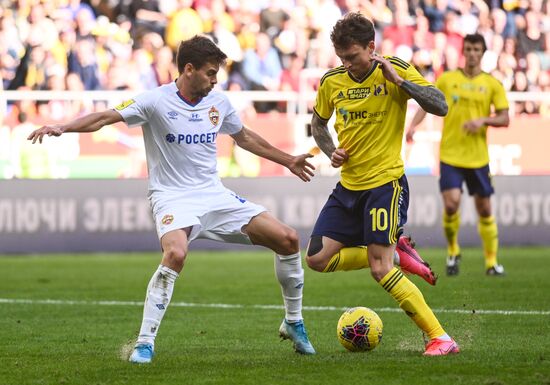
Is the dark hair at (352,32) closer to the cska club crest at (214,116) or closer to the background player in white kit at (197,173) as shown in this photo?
the background player in white kit at (197,173)

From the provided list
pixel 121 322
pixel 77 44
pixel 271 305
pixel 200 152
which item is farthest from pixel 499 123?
pixel 77 44

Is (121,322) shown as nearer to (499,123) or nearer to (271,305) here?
(271,305)

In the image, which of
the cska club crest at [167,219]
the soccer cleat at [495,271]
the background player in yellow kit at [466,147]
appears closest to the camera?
the cska club crest at [167,219]

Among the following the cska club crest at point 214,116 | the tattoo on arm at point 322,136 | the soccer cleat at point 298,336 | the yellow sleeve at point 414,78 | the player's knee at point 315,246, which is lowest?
the soccer cleat at point 298,336

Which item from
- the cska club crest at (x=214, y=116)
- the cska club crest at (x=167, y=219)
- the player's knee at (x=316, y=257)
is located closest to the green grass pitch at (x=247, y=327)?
the player's knee at (x=316, y=257)

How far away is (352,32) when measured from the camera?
750 cm

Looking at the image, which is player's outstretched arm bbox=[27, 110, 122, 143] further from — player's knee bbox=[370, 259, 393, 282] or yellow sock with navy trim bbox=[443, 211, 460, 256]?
yellow sock with navy trim bbox=[443, 211, 460, 256]

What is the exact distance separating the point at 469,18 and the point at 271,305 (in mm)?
12994

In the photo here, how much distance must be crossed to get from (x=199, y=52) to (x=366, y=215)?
60.8 inches

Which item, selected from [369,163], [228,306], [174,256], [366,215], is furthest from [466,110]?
[174,256]

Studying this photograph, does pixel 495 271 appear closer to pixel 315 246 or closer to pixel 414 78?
pixel 315 246

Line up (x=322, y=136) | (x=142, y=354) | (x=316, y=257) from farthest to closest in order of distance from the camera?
(x=322, y=136), (x=316, y=257), (x=142, y=354)

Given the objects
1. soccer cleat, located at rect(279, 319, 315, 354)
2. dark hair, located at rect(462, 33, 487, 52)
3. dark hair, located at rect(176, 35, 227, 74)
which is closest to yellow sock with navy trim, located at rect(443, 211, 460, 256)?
dark hair, located at rect(462, 33, 487, 52)

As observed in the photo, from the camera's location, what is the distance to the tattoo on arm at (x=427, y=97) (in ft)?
24.6
